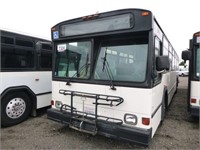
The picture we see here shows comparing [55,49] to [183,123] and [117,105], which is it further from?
[183,123]

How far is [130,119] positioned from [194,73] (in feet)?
8.90

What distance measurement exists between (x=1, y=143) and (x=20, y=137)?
388 mm

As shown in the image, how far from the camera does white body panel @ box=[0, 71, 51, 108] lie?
4179 millimetres

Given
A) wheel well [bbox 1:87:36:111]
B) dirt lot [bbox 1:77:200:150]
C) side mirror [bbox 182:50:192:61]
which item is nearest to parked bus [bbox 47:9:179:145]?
dirt lot [bbox 1:77:200:150]

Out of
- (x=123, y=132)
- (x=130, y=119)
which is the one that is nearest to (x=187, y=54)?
(x=130, y=119)

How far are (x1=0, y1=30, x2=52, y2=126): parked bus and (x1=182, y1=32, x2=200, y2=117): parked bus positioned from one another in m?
4.34

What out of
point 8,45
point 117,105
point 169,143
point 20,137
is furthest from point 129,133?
point 8,45

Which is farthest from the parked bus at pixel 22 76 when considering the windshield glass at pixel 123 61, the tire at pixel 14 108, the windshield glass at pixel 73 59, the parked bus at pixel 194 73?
the parked bus at pixel 194 73

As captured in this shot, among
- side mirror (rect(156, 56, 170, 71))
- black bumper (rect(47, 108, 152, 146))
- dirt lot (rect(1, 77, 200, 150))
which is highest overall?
side mirror (rect(156, 56, 170, 71))

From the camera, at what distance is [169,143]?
11.7 feet

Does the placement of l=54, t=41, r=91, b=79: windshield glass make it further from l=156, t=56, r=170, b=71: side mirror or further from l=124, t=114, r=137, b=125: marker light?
l=156, t=56, r=170, b=71: side mirror

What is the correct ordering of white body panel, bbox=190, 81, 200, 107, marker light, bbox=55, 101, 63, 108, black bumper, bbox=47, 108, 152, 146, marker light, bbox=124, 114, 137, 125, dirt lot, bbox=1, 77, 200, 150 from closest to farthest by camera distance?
1. black bumper, bbox=47, 108, 152, 146
2. marker light, bbox=124, 114, 137, 125
3. dirt lot, bbox=1, 77, 200, 150
4. marker light, bbox=55, 101, 63, 108
5. white body panel, bbox=190, 81, 200, 107

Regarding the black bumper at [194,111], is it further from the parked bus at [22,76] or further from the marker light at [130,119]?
the parked bus at [22,76]

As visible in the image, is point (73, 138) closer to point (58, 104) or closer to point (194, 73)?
point (58, 104)
